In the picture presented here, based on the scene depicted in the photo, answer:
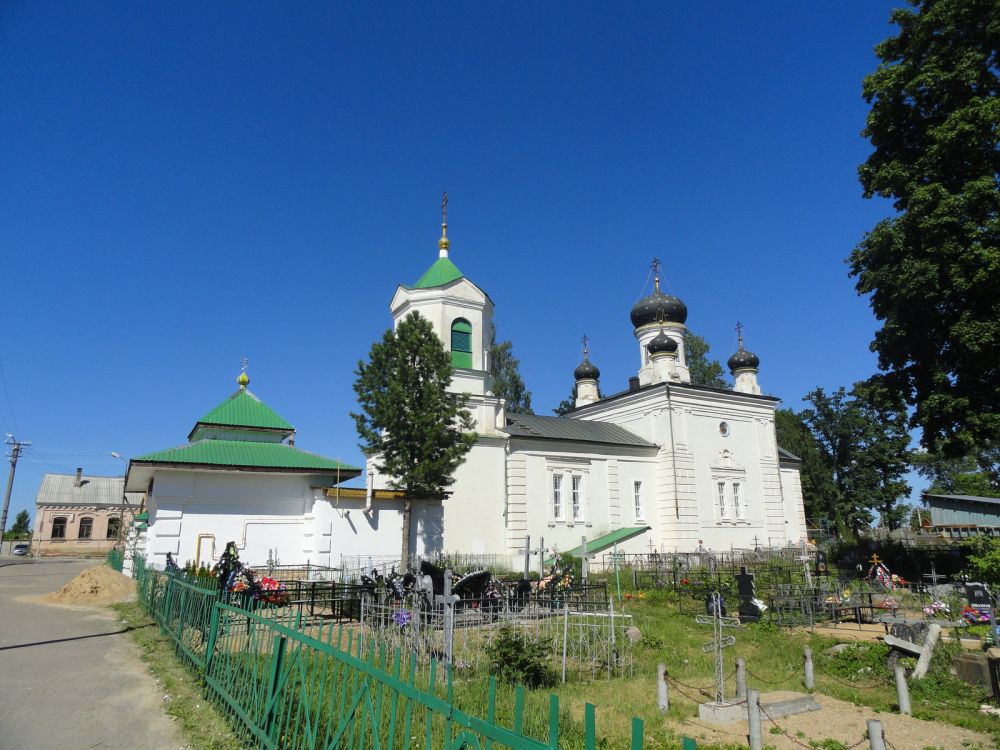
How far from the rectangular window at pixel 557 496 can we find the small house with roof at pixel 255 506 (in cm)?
662

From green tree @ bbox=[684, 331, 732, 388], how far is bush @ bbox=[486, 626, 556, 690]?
136ft

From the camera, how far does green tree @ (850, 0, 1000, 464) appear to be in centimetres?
1683

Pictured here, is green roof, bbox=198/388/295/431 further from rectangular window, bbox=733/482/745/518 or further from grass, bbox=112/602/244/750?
rectangular window, bbox=733/482/745/518

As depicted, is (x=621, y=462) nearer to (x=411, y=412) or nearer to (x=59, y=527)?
(x=411, y=412)

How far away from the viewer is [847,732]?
808 cm

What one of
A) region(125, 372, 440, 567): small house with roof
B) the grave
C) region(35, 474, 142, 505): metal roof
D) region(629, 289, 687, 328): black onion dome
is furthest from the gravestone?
region(35, 474, 142, 505): metal roof

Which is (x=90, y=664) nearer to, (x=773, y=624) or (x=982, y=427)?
(x=773, y=624)

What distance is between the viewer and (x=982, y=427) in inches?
674

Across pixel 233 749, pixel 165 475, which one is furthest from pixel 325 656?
pixel 165 475

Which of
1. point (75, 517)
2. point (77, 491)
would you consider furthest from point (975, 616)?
point (77, 491)

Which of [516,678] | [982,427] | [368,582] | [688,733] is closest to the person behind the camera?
[688,733]

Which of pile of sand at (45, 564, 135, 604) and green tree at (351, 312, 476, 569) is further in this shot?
green tree at (351, 312, 476, 569)

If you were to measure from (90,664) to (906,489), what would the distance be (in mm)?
48048

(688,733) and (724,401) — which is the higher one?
(724,401)
